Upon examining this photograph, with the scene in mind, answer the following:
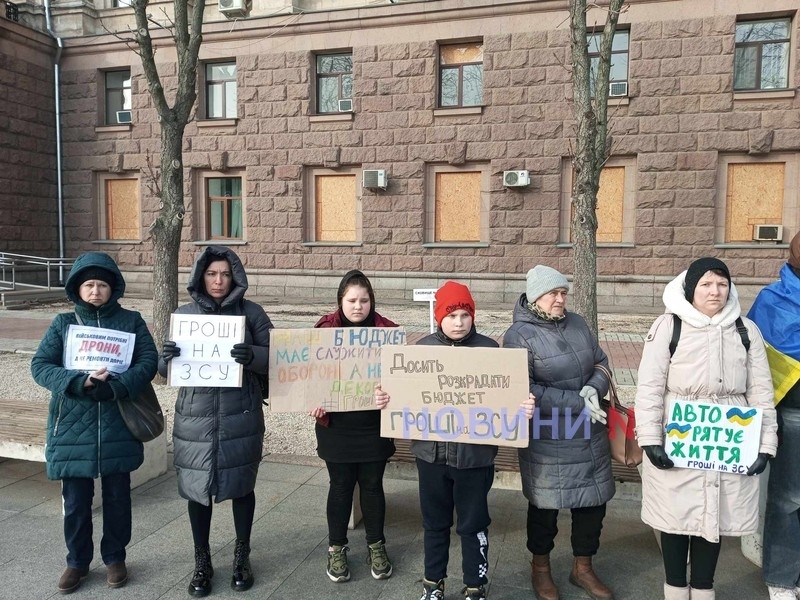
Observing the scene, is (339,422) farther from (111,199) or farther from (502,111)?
(111,199)

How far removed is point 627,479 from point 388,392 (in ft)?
5.69

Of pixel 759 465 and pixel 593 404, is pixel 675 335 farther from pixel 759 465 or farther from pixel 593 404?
pixel 759 465

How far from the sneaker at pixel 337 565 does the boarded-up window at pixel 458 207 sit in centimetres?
1302

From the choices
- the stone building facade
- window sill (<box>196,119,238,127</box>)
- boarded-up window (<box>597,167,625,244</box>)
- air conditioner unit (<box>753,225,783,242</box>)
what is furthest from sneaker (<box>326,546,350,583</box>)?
window sill (<box>196,119,238,127</box>)

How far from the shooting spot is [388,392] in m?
3.31

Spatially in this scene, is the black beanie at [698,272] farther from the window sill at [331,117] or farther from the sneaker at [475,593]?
the window sill at [331,117]

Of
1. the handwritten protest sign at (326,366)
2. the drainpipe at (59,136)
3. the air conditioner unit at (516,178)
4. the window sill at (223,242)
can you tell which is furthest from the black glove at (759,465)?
the drainpipe at (59,136)

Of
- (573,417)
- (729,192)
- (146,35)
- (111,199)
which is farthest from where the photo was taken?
(111,199)

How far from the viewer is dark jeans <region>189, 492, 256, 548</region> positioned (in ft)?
11.1

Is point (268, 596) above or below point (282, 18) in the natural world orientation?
below

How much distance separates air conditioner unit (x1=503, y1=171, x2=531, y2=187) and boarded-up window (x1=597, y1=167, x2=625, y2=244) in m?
1.79

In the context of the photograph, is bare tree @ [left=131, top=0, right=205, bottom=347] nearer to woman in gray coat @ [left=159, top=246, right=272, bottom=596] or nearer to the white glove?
woman in gray coat @ [left=159, top=246, right=272, bottom=596]

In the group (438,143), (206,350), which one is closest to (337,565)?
(206,350)

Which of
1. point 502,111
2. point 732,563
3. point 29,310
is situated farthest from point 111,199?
point 732,563
